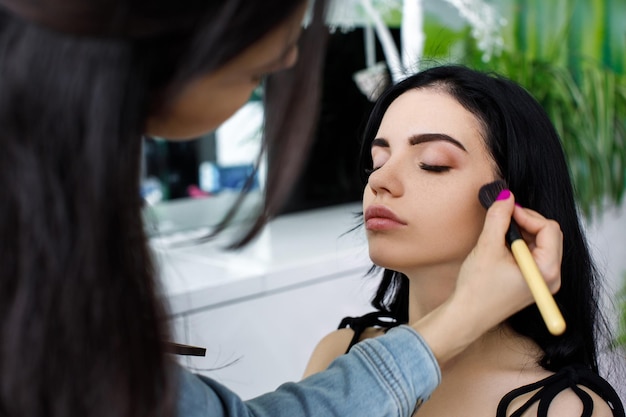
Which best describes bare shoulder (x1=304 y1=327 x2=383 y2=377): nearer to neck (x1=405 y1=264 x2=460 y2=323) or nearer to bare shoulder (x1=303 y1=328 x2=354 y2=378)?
bare shoulder (x1=303 y1=328 x2=354 y2=378)

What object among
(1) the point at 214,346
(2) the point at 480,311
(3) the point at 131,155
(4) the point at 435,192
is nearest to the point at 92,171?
(3) the point at 131,155

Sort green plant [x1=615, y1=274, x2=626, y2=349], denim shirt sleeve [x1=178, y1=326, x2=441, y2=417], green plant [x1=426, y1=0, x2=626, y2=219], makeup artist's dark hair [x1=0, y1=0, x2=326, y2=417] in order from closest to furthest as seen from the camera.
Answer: makeup artist's dark hair [x1=0, y1=0, x2=326, y2=417] → denim shirt sleeve [x1=178, y1=326, x2=441, y2=417] → green plant [x1=615, y1=274, x2=626, y2=349] → green plant [x1=426, y1=0, x2=626, y2=219]

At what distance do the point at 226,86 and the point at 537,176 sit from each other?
46cm

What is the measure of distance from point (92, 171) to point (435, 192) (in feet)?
1.47

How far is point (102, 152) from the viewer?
408mm

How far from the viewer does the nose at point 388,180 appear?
0.78m

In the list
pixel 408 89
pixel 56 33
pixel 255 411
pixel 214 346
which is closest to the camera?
pixel 56 33

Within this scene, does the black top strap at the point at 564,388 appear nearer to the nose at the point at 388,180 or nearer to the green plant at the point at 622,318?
the nose at the point at 388,180

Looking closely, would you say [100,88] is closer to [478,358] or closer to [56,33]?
[56,33]

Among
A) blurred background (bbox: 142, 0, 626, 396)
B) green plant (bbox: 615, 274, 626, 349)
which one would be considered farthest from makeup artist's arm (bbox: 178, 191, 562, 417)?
green plant (bbox: 615, 274, 626, 349)

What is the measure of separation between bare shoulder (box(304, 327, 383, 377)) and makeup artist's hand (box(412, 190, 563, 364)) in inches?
14.9

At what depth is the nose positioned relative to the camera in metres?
0.78

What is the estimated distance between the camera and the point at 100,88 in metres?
0.40

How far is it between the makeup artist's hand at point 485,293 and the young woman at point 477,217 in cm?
16
